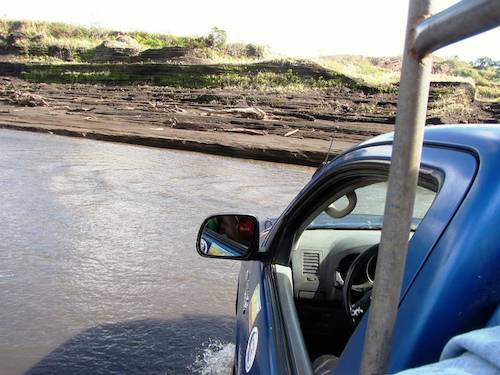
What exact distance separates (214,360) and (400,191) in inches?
136

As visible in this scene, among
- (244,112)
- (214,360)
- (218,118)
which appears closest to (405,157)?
(214,360)

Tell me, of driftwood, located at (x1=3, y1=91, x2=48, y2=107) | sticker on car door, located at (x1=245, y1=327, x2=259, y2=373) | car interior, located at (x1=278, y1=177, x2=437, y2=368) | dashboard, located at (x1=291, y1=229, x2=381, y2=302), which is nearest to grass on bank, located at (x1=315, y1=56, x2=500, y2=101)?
driftwood, located at (x1=3, y1=91, x2=48, y2=107)

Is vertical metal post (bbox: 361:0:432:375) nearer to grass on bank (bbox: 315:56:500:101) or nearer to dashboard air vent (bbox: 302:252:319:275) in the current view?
dashboard air vent (bbox: 302:252:319:275)

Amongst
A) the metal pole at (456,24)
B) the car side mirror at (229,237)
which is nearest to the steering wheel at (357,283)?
the car side mirror at (229,237)

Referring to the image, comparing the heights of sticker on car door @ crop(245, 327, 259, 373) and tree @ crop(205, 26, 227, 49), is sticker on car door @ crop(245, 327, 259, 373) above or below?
below

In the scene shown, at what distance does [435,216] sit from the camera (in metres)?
1.09

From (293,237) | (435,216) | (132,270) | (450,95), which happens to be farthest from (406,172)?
(450,95)

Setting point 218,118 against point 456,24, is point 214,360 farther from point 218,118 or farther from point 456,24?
point 218,118

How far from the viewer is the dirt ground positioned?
16.7 metres

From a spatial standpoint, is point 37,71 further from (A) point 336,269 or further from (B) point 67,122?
(A) point 336,269

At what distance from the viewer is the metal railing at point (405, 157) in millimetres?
812

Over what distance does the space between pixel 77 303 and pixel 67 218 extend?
3048 millimetres

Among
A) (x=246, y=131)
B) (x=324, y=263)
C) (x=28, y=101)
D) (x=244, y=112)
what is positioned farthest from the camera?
(x=28, y=101)

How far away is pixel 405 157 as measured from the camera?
0.89 metres
